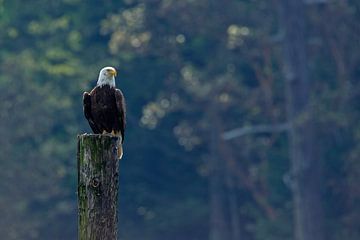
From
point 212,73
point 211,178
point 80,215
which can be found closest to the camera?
point 80,215

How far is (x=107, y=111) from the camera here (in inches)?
432

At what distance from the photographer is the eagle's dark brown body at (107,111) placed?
10977 millimetres

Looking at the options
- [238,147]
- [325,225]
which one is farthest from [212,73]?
[325,225]

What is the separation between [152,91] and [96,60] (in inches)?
76.6

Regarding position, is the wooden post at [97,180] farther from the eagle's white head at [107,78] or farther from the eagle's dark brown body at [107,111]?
the eagle's white head at [107,78]

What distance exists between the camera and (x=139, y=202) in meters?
35.8

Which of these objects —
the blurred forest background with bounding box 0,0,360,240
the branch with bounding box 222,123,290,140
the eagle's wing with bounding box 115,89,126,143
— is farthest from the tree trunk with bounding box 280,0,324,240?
the eagle's wing with bounding box 115,89,126,143

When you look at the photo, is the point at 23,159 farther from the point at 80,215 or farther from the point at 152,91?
the point at 80,215

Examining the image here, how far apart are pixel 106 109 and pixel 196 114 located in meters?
23.0

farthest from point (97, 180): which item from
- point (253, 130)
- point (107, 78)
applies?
point (253, 130)

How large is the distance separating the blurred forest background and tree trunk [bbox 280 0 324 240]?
0.11ft

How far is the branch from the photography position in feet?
105

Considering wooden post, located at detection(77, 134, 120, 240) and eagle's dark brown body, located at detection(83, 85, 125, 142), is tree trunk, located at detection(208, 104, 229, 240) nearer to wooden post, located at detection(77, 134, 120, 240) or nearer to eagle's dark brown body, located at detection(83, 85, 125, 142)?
eagle's dark brown body, located at detection(83, 85, 125, 142)

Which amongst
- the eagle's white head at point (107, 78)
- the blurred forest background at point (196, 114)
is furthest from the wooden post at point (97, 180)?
the blurred forest background at point (196, 114)
